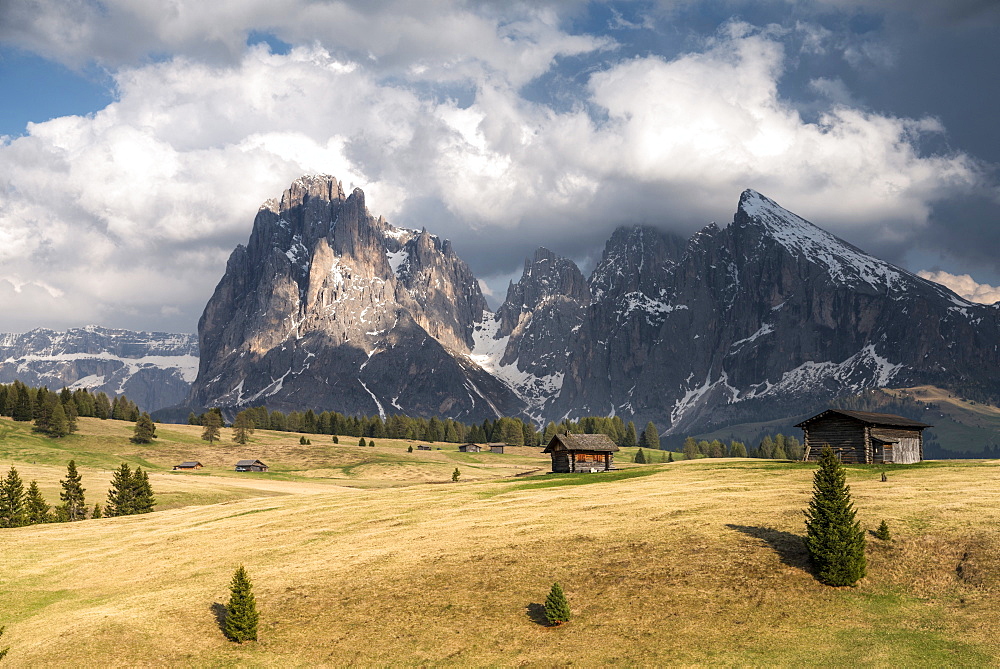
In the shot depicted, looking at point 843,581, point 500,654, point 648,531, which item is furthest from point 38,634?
point 843,581

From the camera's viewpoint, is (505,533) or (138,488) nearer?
(505,533)

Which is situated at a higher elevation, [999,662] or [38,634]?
[999,662]

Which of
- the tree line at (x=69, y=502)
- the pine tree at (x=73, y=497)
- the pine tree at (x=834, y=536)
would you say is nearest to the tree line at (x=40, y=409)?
the tree line at (x=69, y=502)

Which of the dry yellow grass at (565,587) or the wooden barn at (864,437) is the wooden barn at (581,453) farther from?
the dry yellow grass at (565,587)

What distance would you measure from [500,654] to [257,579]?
19275 millimetres

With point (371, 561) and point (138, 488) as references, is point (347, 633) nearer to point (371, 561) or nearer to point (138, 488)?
point (371, 561)

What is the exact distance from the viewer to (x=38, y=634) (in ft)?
138

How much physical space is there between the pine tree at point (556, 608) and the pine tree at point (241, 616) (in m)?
14.1

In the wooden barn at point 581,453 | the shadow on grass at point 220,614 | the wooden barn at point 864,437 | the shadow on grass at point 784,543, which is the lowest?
the shadow on grass at point 220,614

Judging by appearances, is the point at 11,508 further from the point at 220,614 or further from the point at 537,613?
the point at 537,613

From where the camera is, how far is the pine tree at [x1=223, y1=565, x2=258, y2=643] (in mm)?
39125

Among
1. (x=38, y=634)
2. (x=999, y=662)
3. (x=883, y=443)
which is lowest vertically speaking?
(x=38, y=634)

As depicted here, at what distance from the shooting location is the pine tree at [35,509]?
88438 mm

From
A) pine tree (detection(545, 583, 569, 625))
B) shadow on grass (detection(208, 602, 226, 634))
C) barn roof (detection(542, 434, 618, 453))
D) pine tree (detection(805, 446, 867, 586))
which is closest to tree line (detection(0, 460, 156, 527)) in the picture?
barn roof (detection(542, 434, 618, 453))
